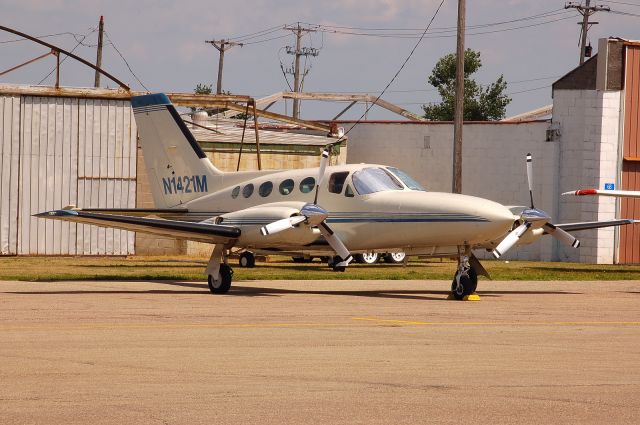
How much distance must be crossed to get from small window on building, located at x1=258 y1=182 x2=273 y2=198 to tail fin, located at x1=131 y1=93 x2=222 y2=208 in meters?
2.76

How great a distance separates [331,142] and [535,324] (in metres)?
31.7

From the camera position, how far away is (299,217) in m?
22.1

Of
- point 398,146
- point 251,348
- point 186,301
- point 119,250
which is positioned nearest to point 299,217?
point 186,301

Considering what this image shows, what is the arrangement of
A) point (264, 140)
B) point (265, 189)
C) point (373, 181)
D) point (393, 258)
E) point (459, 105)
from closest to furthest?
point (373, 181) → point (265, 189) → point (459, 105) → point (393, 258) → point (264, 140)

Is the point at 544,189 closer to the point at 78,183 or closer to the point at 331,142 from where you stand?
the point at 331,142

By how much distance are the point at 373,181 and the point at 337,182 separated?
2.74ft

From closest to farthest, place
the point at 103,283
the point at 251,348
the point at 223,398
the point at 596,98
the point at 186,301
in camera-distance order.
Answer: the point at 223,398, the point at 251,348, the point at 186,301, the point at 103,283, the point at 596,98

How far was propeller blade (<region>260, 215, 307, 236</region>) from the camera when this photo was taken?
71.9ft

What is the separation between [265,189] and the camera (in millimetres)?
24719

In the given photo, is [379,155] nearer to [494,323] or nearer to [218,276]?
[218,276]

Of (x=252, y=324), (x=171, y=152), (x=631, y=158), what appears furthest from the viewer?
(x=631, y=158)

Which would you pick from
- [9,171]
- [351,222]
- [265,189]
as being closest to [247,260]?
[9,171]

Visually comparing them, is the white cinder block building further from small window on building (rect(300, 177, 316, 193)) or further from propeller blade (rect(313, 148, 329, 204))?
propeller blade (rect(313, 148, 329, 204))

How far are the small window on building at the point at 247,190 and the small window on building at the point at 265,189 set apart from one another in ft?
1.10
